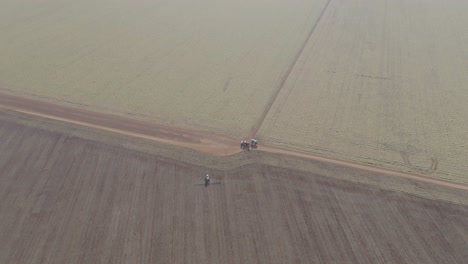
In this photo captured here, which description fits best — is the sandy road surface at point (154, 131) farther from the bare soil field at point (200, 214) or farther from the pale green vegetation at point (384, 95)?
the bare soil field at point (200, 214)

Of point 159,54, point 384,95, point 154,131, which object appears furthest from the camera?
point 159,54

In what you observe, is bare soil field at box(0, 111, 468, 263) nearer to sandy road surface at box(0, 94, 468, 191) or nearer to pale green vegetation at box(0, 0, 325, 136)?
sandy road surface at box(0, 94, 468, 191)

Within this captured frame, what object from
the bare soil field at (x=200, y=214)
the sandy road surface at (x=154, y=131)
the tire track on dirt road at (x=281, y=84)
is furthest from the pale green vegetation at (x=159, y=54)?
the bare soil field at (x=200, y=214)

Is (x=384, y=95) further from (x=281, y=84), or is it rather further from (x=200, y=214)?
(x=200, y=214)

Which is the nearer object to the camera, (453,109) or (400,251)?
(400,251)

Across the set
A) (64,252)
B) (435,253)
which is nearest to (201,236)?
(64,252)

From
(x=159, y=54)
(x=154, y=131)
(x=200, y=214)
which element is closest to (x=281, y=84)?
(x=154, y=131)

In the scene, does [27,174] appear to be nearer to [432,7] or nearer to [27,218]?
[27,218]
